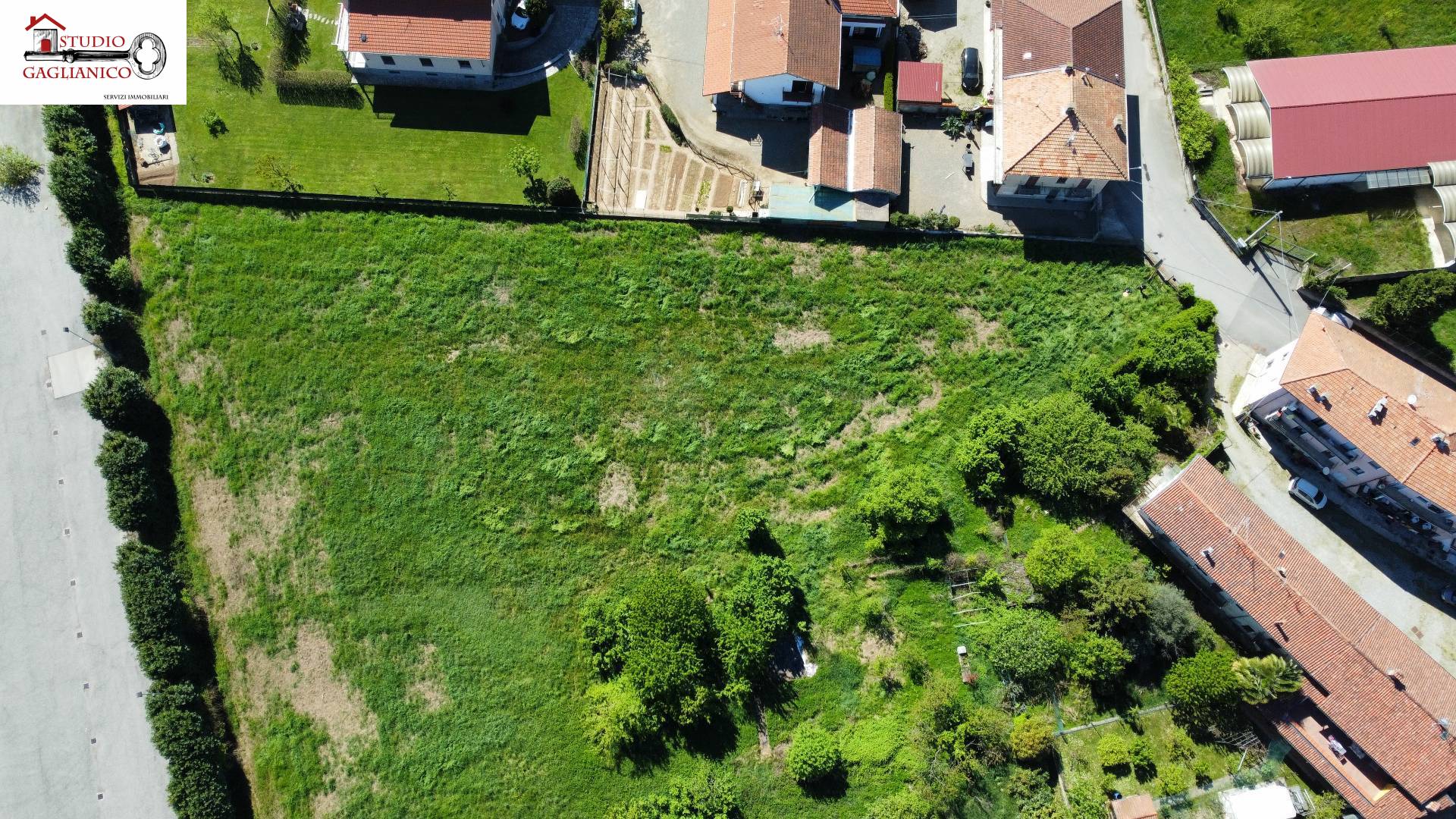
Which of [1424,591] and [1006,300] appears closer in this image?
[1424,591]

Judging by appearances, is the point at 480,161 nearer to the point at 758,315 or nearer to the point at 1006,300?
the point at 758,315

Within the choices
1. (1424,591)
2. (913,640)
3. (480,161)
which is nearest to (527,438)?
(480,161)

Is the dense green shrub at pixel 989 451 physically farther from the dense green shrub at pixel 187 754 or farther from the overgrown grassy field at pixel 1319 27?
the dense green shrub at pixel 187 754

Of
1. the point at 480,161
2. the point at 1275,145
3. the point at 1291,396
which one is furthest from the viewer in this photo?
the point at 480,161

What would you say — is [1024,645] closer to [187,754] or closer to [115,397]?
[187,754]

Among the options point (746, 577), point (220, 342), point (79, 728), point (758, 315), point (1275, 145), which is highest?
point (1275, 145)

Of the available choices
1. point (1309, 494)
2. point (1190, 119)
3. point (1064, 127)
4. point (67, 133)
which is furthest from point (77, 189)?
point (1309, 494)
